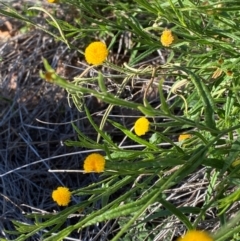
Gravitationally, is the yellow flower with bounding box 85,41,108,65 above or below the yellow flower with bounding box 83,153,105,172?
above

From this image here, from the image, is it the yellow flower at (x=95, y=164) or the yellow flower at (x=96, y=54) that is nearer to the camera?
the yellow flower at (x=95, y=164)

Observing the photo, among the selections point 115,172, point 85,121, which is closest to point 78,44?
point 85,121

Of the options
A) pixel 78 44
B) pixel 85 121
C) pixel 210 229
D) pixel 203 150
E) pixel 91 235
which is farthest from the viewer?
pixel 78 44

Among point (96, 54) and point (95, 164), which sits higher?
point (96, 54)

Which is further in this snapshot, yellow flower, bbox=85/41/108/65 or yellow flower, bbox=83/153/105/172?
yellow flower, bbox=85/41/108/65

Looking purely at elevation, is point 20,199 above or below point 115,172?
below

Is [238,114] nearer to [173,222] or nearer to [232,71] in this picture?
[232,71]

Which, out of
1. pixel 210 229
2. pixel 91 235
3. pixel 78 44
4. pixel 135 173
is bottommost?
pixel 91 235

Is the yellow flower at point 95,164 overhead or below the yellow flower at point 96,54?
below

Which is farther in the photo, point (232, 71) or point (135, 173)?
point (232, 71)

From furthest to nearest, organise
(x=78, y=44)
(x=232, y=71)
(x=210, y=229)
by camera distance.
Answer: (x=78, y=44) → (x=210, y=229) → (x=232, y=71)

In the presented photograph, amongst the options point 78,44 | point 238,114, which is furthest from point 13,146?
point 238,114
